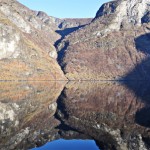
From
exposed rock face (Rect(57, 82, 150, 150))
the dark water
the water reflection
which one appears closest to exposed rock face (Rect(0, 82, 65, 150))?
the dark water

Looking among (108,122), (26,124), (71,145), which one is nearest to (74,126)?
(108,122)

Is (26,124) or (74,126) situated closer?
(26,124)

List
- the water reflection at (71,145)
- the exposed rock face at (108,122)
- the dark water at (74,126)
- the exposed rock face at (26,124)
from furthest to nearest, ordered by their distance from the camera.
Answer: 1. the exposed rock face at (108,122)
2. the dark water at (74,126)
3. the exposed rock face at (26,124)
4. the water reflection at (71,145)

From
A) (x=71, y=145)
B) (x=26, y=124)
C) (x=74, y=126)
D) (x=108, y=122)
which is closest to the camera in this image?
(x=71, y=145)

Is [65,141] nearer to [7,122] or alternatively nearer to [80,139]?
[80,139]

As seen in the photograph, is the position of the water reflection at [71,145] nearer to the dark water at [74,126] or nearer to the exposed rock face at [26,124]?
the dark water at [74,126]

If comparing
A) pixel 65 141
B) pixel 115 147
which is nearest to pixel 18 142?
pixel 65 141

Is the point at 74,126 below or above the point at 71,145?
below

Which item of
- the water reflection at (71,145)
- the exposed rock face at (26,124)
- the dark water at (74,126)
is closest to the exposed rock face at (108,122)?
the dark water at (74,126)

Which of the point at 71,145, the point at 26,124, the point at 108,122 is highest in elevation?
the point at 71,145

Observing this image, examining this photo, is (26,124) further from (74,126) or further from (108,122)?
(108,122)

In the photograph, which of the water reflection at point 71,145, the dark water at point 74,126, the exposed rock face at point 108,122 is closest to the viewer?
the water reflection at point 71,145
